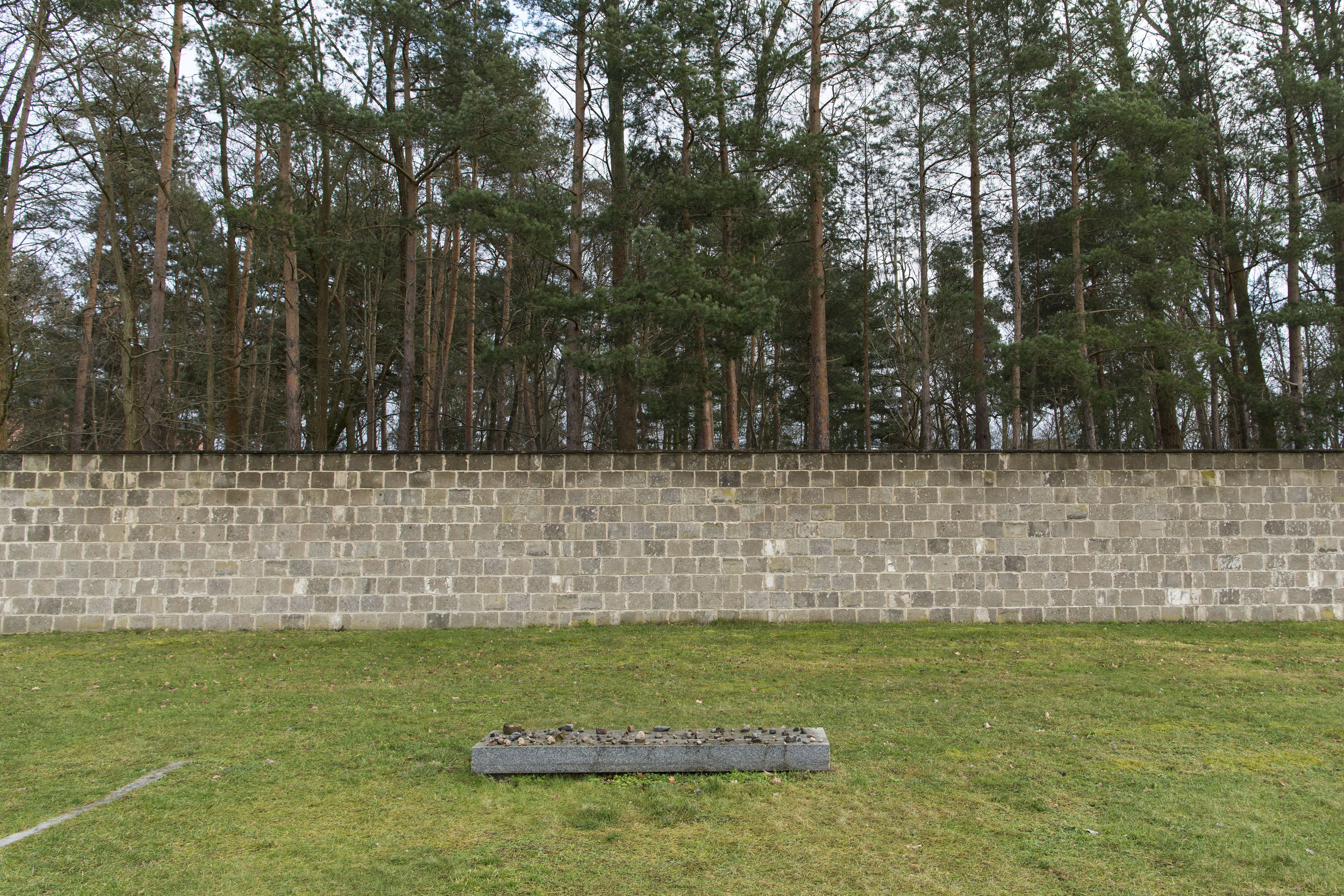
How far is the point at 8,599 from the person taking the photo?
996 centimetres

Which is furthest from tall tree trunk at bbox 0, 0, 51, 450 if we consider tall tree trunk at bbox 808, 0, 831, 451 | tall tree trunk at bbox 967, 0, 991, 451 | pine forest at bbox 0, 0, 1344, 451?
tall tree trunk at bbox 967, 0, 991, 451

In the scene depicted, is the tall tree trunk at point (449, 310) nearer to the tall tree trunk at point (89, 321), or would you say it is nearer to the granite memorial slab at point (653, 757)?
the tall tree trunk at point (89, 321)

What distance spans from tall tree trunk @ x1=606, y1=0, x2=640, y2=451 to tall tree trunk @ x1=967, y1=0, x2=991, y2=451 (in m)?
7.61

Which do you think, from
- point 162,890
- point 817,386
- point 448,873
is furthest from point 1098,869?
point 817,386

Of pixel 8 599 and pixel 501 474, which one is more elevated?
pixel 501 474

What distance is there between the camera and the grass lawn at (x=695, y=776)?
12.3 ft

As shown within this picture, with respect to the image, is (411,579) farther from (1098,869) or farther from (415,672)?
(1098,869)

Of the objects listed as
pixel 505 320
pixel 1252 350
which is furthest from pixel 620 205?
pixel 1252 350

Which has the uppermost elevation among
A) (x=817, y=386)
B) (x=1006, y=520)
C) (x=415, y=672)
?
(x=817, y=386)

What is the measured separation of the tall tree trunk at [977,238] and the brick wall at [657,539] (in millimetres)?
9001

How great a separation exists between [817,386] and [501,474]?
800cm

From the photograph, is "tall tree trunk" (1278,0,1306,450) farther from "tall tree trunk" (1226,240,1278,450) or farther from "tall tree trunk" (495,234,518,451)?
"tall tree trunk" (495,234,518,451)

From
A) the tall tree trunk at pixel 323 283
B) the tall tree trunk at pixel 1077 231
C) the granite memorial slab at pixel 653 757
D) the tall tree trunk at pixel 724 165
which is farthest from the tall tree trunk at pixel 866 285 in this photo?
the granite memorial slab at pixel 653 757

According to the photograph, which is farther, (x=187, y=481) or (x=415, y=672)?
(x=187, y=481)
